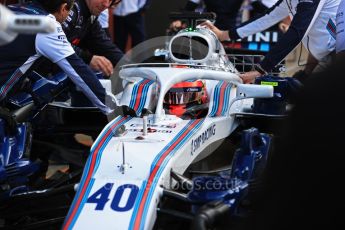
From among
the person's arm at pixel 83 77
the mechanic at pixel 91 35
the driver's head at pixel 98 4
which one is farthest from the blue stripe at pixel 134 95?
the driver's head at pixel 98 4

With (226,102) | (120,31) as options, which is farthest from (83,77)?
(120,31)

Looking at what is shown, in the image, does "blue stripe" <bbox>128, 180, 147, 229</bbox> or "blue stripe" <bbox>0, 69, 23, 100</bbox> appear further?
"blue stripe" <bbox>0, 69, 23, 100</bbox>

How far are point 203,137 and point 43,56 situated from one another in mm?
1098

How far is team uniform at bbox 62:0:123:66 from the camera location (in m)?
4.67

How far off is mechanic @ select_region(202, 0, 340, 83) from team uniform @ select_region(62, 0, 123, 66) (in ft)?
3.05

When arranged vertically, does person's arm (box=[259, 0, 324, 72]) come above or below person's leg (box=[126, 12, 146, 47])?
above

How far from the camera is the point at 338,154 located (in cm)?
94

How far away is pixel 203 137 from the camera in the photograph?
3605 mm

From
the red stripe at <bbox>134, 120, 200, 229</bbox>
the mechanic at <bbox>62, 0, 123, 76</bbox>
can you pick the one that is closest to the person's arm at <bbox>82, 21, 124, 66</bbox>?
the mechanic at <bbox>62, 0, 123, 76</bbox>

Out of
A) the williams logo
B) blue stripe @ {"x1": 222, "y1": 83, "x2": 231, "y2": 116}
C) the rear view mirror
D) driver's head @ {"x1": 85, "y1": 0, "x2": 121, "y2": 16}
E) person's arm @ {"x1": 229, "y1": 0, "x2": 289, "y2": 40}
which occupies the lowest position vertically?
the williams logo

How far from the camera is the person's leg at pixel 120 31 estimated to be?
8586 millimetres

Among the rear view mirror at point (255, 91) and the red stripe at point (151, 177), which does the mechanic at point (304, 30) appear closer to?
the rear view mirror at point (255, 91)

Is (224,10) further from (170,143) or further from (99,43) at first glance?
(170,143)

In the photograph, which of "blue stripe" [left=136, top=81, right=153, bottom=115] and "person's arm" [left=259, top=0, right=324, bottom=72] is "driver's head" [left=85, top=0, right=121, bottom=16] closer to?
"blue stripe" [left=136, top=81, right=153, bottom=115]
